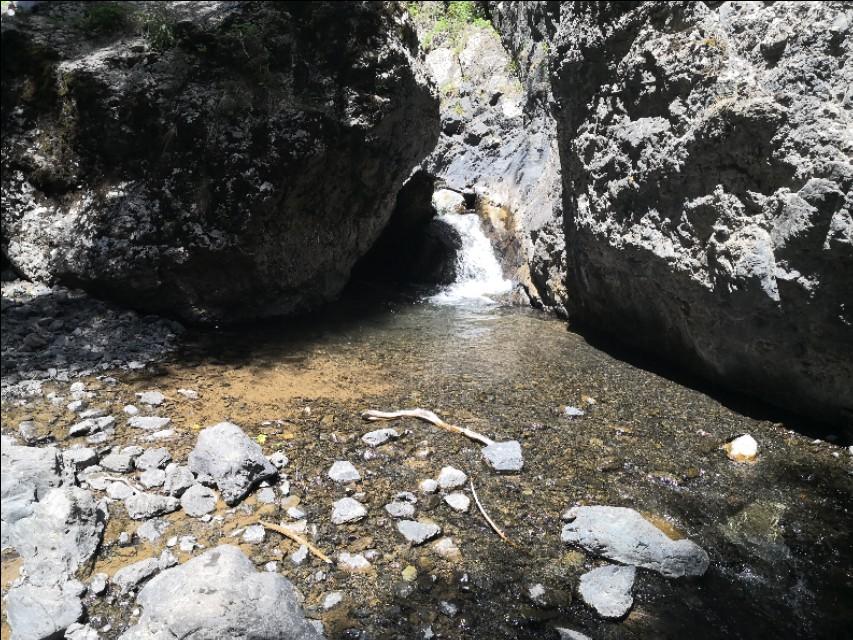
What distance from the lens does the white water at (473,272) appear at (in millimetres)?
9227

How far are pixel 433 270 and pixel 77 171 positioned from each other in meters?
6.07

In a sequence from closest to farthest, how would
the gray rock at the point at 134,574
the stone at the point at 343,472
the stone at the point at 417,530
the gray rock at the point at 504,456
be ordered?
the gray rock at the point at 134,574, the stone at the point at 417,530, the stone at the point at 343,472, the gray rock at the point at 504,456

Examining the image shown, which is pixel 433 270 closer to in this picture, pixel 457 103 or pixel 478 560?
pixel 457 103

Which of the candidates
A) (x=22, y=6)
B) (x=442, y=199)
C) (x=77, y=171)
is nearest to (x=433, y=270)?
(x=442, y=199)

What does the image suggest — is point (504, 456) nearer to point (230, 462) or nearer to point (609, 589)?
point (609, 589)

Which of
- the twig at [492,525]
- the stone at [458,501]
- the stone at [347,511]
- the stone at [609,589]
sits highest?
the stone at [347,511]

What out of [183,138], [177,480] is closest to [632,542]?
[177,480]

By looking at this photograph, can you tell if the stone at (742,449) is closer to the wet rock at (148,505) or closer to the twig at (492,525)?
the twig at (492,525)

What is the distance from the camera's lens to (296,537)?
2.83 m

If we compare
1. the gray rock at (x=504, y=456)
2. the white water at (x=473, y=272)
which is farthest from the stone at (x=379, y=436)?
the white water at (x=473, y=272)

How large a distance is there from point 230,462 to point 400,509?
3.54ft

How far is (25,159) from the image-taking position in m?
6.12

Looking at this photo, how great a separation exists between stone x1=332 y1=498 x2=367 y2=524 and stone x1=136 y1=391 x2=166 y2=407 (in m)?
1.98

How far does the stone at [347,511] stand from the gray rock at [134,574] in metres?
0.92
